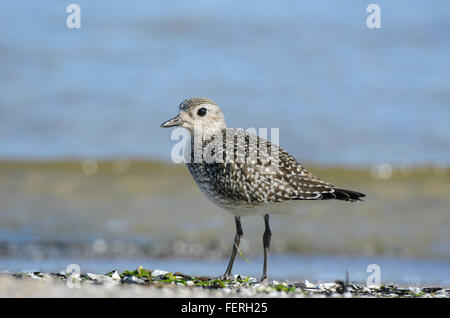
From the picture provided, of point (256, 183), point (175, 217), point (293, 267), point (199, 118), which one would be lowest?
point (293, 267)

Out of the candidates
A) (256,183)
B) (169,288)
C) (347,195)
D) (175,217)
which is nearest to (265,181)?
(256,183)

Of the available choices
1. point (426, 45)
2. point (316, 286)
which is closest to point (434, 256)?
point (316, 286)

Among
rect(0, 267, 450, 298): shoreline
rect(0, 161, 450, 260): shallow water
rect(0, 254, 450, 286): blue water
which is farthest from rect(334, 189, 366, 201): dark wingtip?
rect(0, 161, 450, 260): shallow water

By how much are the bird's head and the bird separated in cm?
16

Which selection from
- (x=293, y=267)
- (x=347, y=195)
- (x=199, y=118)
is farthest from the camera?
(x=293, y=267)

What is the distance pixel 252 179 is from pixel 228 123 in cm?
793

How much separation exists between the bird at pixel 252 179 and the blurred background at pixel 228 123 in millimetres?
2566

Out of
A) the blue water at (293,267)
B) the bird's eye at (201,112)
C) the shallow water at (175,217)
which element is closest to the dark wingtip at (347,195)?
the bird's eye at (201,112)

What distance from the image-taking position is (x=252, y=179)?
22.4ft

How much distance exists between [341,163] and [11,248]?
6244 millimetres

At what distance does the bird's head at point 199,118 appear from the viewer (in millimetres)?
7414

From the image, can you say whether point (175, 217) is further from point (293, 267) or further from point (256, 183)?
point (256, 183)

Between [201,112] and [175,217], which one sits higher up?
[201,112]
